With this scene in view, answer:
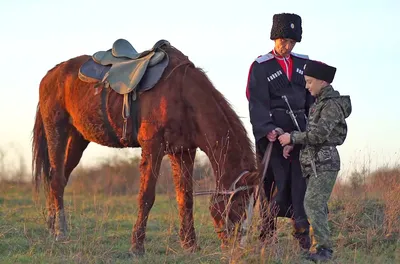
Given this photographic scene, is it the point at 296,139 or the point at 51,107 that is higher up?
the point at 51,107

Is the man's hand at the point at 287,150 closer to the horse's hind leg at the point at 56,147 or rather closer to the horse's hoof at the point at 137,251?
the horse's hoof at the point at 137,251

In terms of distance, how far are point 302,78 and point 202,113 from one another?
1.18 meters

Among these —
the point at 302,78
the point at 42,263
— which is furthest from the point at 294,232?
the point at 42,263

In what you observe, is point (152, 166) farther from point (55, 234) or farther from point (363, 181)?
point (363, 181)

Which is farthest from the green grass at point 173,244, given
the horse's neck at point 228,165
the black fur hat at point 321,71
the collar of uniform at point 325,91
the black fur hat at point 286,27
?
the black fur hat at point 286,27

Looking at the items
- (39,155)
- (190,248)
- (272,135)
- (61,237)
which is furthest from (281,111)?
(39,155)

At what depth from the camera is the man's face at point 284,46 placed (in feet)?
20.5

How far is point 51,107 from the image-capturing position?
880 cm

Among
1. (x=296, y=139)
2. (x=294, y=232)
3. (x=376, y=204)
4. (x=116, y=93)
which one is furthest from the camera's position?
(x=376, y=204)

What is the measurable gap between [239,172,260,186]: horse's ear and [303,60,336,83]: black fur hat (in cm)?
117

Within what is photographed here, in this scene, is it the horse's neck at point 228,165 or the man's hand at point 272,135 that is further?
the horse's neck at point 228,165

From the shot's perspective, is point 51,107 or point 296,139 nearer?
point 296,139

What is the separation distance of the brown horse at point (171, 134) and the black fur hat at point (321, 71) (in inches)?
46.7

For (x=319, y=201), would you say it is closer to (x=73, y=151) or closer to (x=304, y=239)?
(x=304, y=239)
